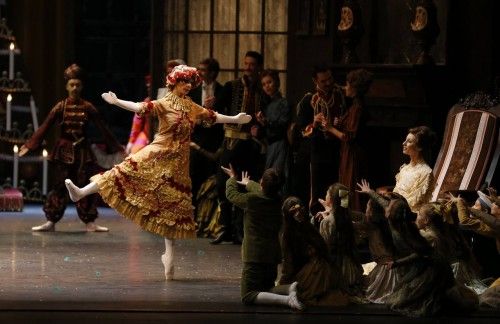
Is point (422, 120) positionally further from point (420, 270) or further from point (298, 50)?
point (420, 270)

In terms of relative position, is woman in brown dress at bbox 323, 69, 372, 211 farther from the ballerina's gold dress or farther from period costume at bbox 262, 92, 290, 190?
the ballerina's gold dress

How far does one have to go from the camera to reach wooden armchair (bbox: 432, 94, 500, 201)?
1157 cm

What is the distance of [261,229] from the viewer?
9414 millimetres

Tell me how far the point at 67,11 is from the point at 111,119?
125cm

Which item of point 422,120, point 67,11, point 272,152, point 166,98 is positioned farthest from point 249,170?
point 67,11

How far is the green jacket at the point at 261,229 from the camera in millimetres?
9375

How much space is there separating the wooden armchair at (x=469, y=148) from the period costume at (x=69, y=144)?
9.82 feet

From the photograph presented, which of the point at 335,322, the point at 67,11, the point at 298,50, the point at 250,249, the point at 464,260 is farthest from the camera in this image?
the point at 67,11

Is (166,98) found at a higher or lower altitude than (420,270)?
higher

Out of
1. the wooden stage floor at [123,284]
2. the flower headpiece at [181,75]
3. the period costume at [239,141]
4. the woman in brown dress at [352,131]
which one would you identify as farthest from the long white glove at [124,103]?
the period costume at [239,141]

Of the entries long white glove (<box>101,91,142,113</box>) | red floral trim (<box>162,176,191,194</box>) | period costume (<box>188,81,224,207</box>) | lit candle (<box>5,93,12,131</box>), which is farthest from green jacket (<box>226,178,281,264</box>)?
lit candle (<box>5,93,12,131</box>)

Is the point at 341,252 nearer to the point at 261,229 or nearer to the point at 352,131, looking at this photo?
the point at 261,229

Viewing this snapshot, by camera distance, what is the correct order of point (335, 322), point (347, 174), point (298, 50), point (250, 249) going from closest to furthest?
point (335, 322)
point (250, 249)
point (347, 174)
point (298, 50)

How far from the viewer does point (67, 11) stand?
654 inches
